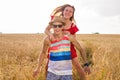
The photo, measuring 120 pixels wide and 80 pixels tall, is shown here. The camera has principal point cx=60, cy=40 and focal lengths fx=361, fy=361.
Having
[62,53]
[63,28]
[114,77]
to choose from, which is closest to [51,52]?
[62,53]

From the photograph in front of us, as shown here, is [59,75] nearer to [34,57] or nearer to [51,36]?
[51,36]

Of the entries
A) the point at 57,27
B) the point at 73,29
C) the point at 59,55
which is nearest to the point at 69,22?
the point at 73,29

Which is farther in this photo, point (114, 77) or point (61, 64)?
point (114, 77)

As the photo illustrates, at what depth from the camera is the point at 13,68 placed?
7.12 metres

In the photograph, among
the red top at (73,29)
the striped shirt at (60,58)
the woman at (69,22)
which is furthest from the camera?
the red top at (73,29)

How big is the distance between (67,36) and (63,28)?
0.33 m

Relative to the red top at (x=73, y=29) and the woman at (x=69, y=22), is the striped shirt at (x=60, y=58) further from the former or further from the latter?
the red top at (x=73, y=29)

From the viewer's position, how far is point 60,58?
15.9 ft

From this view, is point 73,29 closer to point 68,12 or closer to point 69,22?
point 69,22

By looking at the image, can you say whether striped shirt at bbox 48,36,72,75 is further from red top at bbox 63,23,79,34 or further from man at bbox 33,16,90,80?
red top at bbox 63,23,79,34

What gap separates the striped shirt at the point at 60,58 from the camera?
15.9 feet

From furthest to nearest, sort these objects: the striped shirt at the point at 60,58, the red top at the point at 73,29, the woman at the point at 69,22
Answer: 1. the red top at the point at 73,29
2. the woman at the point at 69,22
3. the striped shirt at the point at 60,58

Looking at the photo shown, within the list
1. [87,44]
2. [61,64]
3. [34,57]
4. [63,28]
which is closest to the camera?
[61,64]

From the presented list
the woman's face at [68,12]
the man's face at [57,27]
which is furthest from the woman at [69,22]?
the man's face at [57,27]
